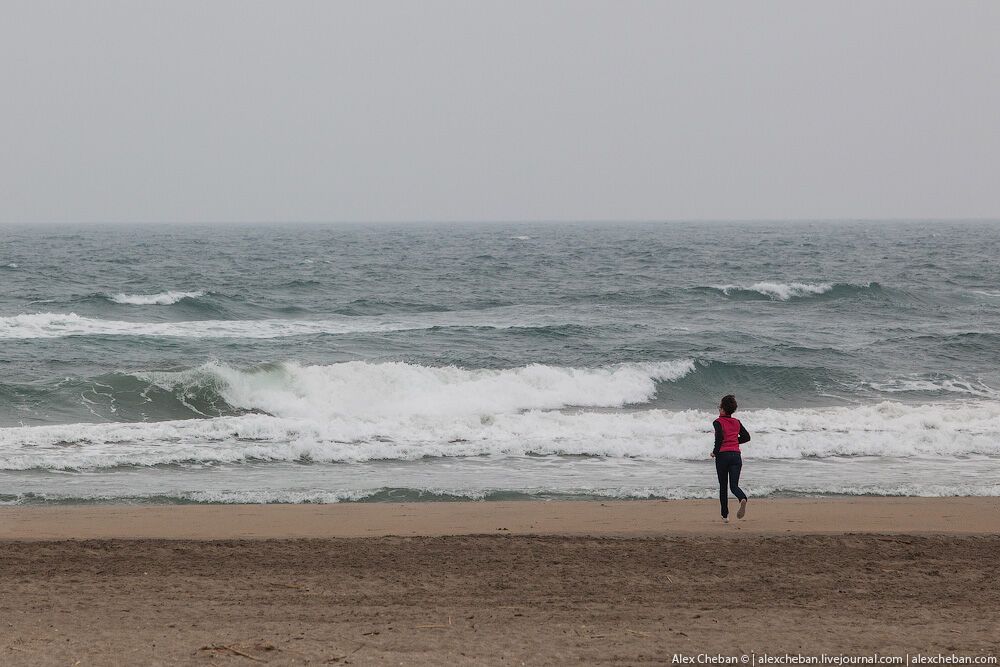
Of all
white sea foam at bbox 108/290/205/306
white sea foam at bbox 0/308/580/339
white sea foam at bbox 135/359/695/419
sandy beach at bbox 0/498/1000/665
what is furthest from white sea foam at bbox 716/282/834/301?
sandy beach at bbox 0/498/1000/665

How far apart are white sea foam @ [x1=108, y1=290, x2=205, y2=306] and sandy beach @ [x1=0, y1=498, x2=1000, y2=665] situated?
85.6ft

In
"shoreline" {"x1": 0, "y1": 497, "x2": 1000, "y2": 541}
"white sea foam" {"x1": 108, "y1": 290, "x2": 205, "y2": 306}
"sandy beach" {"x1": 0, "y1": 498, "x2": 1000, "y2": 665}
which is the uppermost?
"white sea foam" {"x1": 108, "y1": 290, "x2": 205, "y2": 306}

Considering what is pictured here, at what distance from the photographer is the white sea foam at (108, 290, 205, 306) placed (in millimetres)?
34500

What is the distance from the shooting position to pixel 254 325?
97.5 ft

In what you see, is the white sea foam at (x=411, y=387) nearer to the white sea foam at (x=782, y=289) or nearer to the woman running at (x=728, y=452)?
the woman running at (x=728, y=452)

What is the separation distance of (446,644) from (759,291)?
36.0 meters

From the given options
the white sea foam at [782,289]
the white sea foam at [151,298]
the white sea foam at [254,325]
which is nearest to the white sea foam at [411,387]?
the white sea foam at [254,325]

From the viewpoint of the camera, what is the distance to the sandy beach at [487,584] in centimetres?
573

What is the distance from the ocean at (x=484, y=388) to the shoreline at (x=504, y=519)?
2.19 feet

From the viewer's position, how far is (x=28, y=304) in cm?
3250

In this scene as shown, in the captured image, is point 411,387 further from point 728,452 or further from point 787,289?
point 787,289

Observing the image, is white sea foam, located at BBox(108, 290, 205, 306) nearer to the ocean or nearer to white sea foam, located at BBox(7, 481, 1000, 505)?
the ocean

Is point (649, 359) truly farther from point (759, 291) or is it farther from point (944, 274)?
point (944, 274)

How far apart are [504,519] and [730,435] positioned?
244 cm
